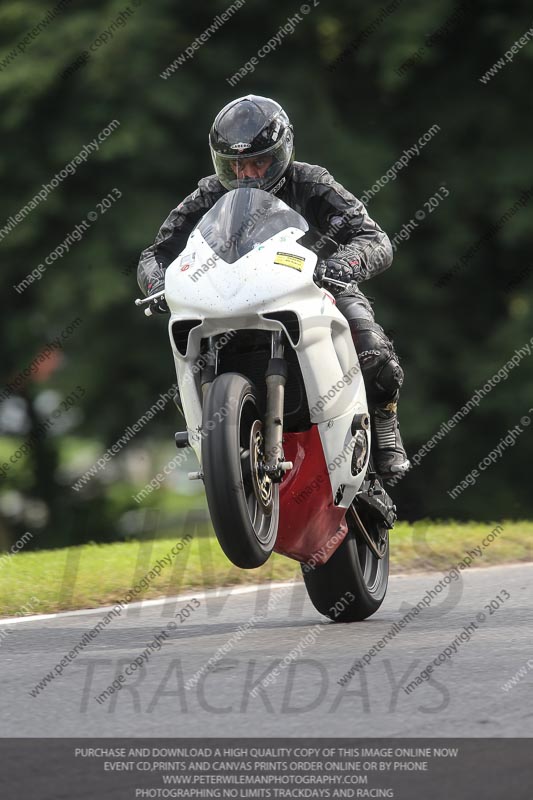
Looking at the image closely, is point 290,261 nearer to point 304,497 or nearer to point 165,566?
point 304,497

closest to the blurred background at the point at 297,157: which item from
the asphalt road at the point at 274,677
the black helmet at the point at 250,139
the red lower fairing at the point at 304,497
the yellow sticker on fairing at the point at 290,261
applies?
the asphalt road at the point at 274,677

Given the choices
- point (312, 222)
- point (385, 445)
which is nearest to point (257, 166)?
point (312, 222)

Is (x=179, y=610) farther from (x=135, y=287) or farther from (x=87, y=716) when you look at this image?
(x=135, y=287)

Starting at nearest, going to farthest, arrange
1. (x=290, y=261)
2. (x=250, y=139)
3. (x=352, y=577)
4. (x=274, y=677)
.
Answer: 1. (x=274, y=677)
2. (x=290, y=261)
3. (x=250, y=139)
4. (x=352, y=577)

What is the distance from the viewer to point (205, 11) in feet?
43.6

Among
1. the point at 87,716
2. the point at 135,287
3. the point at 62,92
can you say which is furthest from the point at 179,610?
the point at 62,92

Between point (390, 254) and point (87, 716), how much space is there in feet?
8.98

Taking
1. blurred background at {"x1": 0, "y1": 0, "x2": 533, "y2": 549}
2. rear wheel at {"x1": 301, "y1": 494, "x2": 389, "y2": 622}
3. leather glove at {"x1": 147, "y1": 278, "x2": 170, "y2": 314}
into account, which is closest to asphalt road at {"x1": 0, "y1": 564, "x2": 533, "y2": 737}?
rear wheel at {"x1": 301, "y1": 494, "x2": 389, "y2": 622}

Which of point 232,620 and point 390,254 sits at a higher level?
point 390,254

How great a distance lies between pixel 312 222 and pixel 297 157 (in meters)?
6.87

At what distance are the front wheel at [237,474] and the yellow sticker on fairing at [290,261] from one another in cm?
53

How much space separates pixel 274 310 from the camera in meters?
5.31

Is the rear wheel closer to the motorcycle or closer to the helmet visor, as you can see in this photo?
the motorcycle

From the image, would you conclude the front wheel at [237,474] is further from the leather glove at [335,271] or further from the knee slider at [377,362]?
the knee slider at [377,362]
